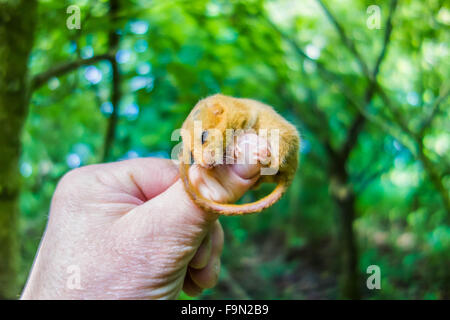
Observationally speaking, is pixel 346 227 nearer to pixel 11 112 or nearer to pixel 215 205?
pixel 215 205

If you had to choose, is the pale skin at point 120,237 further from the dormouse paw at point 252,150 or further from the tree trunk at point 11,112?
the tree trunk at point 11,112

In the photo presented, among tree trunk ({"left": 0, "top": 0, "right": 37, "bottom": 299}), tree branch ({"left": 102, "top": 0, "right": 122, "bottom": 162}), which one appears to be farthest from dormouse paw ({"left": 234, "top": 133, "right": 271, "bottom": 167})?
tree trunk ({"left": 0, "top": 0, "right": 37, "bottom": 299})

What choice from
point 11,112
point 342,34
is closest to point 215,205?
point 11,112

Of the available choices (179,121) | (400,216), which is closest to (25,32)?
(179,121)

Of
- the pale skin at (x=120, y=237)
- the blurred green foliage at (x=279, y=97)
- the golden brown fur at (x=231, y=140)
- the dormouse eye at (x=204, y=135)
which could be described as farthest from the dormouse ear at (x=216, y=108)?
the blurred green foliage at (x=279, y=97)

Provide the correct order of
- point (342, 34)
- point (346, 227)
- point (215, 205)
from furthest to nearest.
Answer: point (346, 227) → point (342, 34) → point (215, 205)

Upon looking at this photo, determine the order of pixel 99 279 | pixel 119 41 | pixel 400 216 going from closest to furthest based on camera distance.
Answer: pixel 99 279 → pixel 119 41 → pixel 400 216
